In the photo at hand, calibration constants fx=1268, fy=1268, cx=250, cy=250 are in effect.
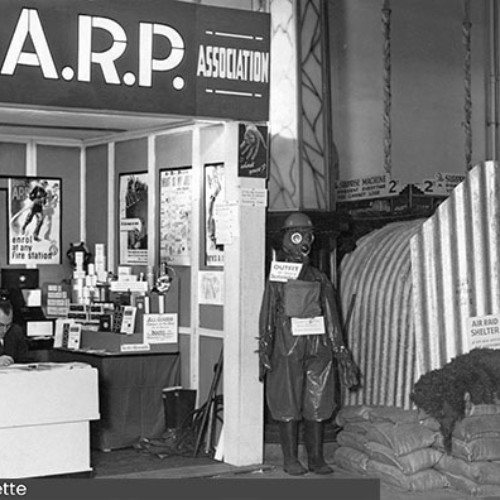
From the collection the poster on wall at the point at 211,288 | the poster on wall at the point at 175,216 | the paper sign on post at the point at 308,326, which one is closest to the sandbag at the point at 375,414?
the paper sign on post at the point at 308,326

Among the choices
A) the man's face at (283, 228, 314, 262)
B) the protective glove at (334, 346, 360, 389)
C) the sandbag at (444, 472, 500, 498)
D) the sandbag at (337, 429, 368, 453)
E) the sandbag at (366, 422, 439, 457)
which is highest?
the man's face at (283, 228, 314, 262)

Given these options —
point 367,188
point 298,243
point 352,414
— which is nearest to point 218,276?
point 298,243

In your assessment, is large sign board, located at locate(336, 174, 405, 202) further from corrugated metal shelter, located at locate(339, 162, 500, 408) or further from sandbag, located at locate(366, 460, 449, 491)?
sandbag, located at locate(366, 460, 449, 491)

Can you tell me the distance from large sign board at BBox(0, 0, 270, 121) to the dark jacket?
2.30 meters

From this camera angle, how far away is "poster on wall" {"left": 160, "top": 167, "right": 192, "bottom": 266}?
35.4ft

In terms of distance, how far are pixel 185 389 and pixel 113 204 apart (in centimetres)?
201

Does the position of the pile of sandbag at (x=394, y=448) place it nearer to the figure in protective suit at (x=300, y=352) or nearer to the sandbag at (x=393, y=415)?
the sandbag at (x=393, y=415)

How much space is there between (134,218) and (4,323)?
1682mm

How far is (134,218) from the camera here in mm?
11422

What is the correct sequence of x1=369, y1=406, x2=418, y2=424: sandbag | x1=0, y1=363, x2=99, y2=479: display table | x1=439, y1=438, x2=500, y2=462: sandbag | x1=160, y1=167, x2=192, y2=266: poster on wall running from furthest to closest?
x1=160, y1=167, x2=192, y2=266: poster on wall
x1=369, y1=406, x2=418, y2=424: sandbag
x1=439, y1=438, x2=500, y2=462: sandbag
x1=0, y1=363, x2=99, y2=479: display table

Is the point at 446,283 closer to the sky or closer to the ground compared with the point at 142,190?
closer to the ground

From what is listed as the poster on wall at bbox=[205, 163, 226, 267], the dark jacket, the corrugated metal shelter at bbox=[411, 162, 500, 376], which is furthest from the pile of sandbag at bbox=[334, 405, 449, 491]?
the dark jacket

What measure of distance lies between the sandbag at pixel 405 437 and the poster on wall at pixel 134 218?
2.95 metres

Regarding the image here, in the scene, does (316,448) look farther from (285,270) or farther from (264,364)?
(285,270)
